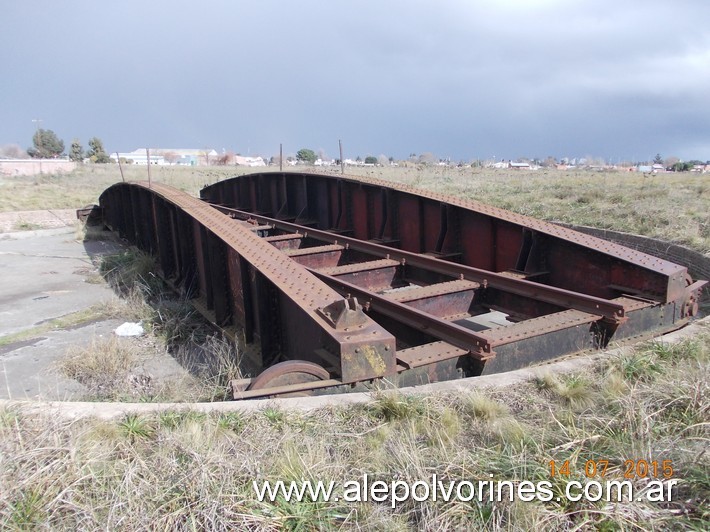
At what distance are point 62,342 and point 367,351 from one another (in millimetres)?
4872

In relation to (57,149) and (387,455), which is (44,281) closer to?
(387,455)

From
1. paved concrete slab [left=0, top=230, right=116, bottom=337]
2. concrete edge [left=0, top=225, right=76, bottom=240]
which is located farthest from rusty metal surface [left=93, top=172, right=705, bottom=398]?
concrete edge [left=0, top=225, right=76, bottom=240]

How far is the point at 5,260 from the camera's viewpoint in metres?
13.0

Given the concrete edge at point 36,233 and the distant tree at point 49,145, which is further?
the distant tree at point 49,145

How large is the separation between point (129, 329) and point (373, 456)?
16.5 ft

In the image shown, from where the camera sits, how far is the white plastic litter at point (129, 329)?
6.64 meters

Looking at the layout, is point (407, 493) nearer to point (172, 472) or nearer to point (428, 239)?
point (172, 472)

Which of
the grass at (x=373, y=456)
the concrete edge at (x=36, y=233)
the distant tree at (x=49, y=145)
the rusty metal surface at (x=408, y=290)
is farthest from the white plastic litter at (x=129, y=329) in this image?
the distant tree at (x=49, y=145)

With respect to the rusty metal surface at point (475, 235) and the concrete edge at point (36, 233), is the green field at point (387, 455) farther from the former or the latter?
the concrete edge at point (36, 233)

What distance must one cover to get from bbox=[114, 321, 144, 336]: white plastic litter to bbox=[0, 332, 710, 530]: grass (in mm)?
3753

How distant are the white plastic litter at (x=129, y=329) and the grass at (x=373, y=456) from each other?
375 cm

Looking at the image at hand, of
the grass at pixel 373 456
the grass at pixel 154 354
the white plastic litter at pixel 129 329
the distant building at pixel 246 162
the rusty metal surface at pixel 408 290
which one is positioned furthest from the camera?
the distant building at pixel 246 162

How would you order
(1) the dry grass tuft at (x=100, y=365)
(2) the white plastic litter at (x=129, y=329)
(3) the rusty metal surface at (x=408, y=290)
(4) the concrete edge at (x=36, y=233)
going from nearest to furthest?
1. (3) the rusty metal surface at (x=408, y=290)
2. (1) the dry grass tuft at (x=100, y=365)
3. (2) the white plastic litter at (x=129, y=329)
4. (4) the concrete edge at (x=36, y=233)

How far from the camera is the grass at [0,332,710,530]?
215 centimetres
